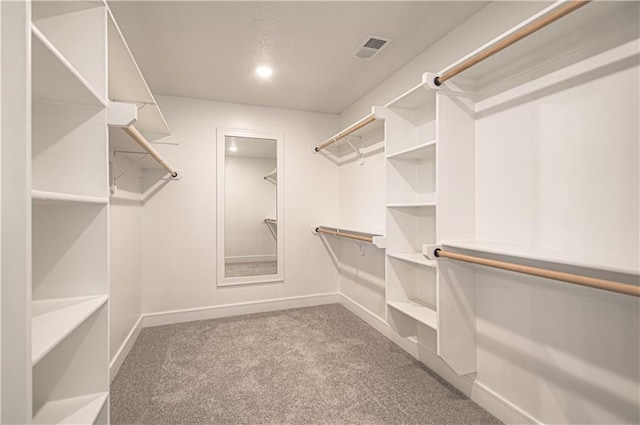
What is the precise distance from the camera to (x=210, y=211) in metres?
3.33

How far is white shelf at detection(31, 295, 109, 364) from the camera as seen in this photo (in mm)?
852

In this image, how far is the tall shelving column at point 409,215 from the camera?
2211 mm

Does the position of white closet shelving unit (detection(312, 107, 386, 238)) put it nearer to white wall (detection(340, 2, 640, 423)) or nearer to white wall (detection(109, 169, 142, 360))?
white wall (detection(340, 2, 640, 423))

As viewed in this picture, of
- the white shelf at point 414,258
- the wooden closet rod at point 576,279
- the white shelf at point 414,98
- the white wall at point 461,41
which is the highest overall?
the white wall at point 461,41

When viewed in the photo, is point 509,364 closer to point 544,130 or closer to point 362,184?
point 544,130

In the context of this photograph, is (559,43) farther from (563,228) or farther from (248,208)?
(248,208)

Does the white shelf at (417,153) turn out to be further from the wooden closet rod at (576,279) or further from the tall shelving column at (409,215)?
the wooden closet rod at (576,279)

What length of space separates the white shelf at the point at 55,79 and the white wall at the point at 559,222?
194 centimetres

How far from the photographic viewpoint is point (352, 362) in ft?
7.63

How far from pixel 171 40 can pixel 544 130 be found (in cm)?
241

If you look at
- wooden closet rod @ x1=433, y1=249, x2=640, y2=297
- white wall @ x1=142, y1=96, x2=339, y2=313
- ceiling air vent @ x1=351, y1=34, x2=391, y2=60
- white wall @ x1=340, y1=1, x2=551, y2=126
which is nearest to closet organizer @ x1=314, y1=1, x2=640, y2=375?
wooden closet rod @ x1=433, y1=249, x2=640, y2=297

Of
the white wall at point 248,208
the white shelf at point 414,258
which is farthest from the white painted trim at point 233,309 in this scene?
the white shelf at point 414,258

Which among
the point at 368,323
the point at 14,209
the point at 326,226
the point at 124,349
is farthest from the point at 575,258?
the point at 124,349

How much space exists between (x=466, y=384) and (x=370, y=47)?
2.41m
